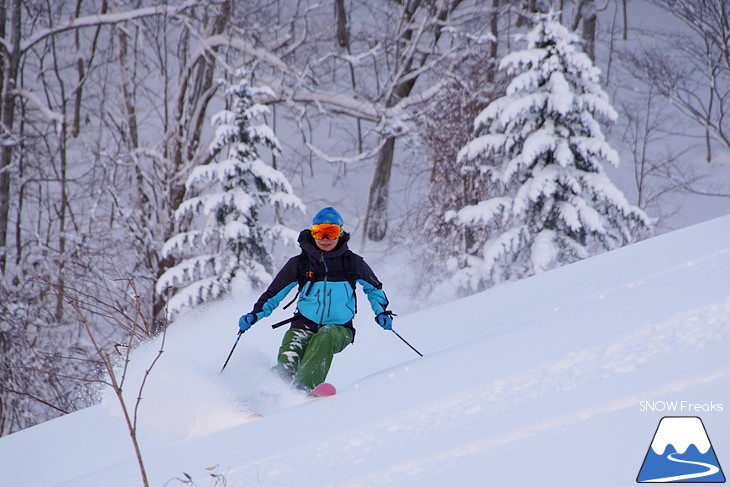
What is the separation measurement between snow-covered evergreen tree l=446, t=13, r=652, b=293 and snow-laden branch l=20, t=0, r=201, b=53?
29.1 ft

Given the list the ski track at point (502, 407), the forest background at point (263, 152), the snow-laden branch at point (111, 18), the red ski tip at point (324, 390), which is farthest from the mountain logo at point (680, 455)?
the snow-laden branch at point (111, 18)

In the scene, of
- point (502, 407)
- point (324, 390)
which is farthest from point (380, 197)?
point (502, 407)

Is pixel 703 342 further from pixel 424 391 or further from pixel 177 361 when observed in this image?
pixel 177 361

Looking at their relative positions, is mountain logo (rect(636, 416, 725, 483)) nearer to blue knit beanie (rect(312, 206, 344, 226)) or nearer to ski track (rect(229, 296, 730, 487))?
ski track (rect(229, 296, 730, 487))

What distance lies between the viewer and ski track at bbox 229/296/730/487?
2842mm

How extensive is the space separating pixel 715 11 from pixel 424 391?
781 inches

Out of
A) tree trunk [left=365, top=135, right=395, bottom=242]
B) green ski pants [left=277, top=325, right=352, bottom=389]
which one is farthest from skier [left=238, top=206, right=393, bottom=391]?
tree trunk [left=365, top=135, right=395, bottom=242]

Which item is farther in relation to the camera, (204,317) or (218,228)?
(218,228)

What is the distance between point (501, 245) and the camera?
1142cm

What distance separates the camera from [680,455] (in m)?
2.51

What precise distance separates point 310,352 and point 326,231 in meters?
0.83

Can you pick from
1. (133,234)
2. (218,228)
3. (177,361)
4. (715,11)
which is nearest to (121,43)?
(133,234)

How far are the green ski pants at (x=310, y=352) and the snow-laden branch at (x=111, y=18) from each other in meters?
13.6

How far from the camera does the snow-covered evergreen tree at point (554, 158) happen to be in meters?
10.6
